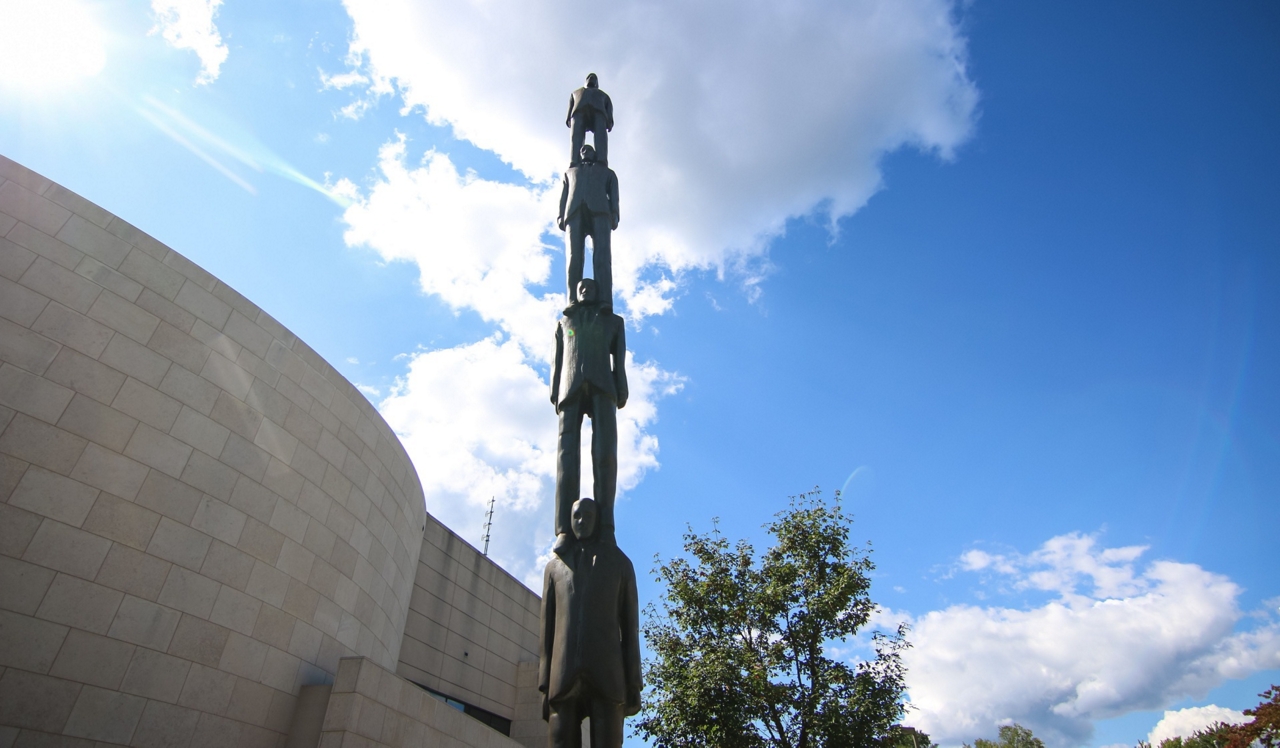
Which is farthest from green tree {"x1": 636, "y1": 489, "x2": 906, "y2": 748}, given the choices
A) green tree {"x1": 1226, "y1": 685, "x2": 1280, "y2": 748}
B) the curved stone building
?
green tree {"x1": 1226, "y1": 685, "x2": 1280, "y2": 748}

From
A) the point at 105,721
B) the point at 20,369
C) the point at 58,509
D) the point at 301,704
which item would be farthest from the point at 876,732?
the point at 20,369

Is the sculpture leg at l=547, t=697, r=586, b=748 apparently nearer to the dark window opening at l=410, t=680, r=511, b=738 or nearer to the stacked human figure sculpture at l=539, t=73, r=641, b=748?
the stacked human figure sculpture at l=539, t=73, r=641, b=748

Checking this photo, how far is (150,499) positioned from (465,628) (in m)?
10.7

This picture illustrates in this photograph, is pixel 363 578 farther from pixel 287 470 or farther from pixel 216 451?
pixel 216 451

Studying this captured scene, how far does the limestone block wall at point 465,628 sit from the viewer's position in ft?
59.1

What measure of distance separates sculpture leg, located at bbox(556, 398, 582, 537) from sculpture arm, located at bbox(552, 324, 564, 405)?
1.06ft

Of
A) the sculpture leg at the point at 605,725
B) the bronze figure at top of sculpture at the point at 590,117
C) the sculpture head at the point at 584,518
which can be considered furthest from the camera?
the bronze figure at top of sculpture at the point at 590,117

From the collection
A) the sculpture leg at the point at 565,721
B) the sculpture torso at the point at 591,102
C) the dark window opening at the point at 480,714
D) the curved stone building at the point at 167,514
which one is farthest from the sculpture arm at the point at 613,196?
the dark window opening at the point at 480,714

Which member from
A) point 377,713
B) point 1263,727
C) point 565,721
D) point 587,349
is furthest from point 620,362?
point 1263,727

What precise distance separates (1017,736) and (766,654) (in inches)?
1532

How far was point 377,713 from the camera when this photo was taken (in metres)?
11.3

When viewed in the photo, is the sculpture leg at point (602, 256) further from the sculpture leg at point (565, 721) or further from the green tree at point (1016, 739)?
the green tree at point (1016, 739)

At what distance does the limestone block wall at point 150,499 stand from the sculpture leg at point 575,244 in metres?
6.90

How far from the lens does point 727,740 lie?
1399 centimetres
